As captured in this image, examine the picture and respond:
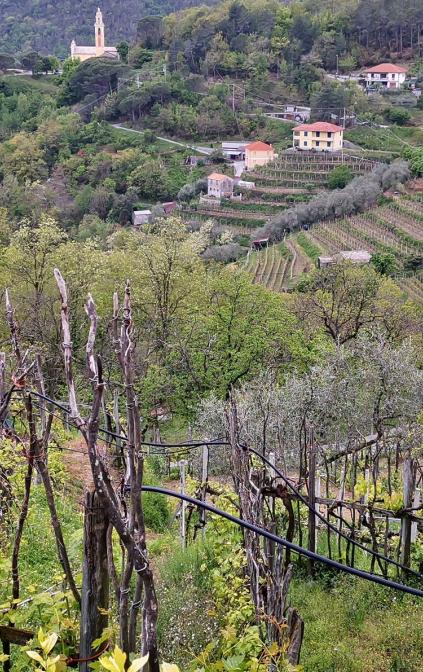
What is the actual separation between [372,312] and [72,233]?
1138 inches

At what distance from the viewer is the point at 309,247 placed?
36281mm

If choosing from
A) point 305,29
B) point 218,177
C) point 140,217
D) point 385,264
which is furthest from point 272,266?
point 305,29

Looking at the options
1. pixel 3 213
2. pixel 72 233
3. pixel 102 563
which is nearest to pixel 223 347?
pixel 102 563

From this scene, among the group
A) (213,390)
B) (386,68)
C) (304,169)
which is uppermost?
(386,68)

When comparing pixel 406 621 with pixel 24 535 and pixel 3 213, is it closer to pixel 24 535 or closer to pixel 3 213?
pixel 24 535

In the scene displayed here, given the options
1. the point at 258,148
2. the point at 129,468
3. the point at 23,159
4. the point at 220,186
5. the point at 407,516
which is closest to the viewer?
the point at 129,468

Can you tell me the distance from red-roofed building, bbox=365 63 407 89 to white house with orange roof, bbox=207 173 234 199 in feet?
91.8

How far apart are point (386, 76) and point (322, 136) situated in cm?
1946

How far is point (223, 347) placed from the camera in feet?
47.2

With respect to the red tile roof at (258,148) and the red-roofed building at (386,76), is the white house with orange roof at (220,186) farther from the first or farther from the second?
the red-roofed building at (386,76)

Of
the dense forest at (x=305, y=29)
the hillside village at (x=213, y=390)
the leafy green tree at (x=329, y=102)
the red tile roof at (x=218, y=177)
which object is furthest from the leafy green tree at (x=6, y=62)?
the red tile roof at (x=218, y=177)

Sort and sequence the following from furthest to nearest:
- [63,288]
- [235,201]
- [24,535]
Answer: [235,201]
[24,535]
[63,288]

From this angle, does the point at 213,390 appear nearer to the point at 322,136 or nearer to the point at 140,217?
the point at 140,217

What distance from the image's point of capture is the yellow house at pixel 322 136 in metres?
56.3
